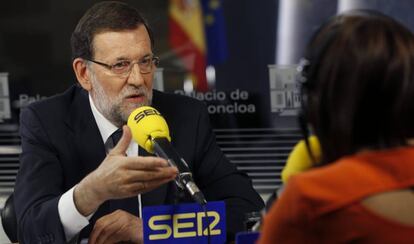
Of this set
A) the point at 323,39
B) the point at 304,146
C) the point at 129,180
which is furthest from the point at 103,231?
the point at 323,39

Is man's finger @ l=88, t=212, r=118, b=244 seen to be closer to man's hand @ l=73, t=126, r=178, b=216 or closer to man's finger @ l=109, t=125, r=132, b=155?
man's hand @ l=73, t=126, r=178, b=216

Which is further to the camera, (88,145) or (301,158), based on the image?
(88,145)

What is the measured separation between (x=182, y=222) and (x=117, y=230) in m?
0.33

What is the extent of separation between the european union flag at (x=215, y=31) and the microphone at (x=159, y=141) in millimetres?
1528

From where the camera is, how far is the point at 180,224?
1979 millimetres

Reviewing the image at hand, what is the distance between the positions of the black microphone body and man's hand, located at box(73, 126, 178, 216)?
18 millimetres

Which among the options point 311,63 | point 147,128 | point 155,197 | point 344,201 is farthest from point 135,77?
point 344,201

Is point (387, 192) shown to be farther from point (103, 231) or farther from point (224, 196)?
point (224, 196)

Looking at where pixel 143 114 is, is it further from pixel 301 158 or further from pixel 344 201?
pixel 344 201

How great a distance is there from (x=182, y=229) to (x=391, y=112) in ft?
2.95

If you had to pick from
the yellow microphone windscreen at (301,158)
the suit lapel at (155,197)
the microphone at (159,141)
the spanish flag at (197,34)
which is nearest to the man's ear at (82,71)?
the suit lapel at (155,197)

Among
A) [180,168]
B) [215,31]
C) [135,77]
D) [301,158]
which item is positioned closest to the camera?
[301,158]

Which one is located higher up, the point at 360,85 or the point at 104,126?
the point at 360,85

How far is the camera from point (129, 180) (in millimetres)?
2023
